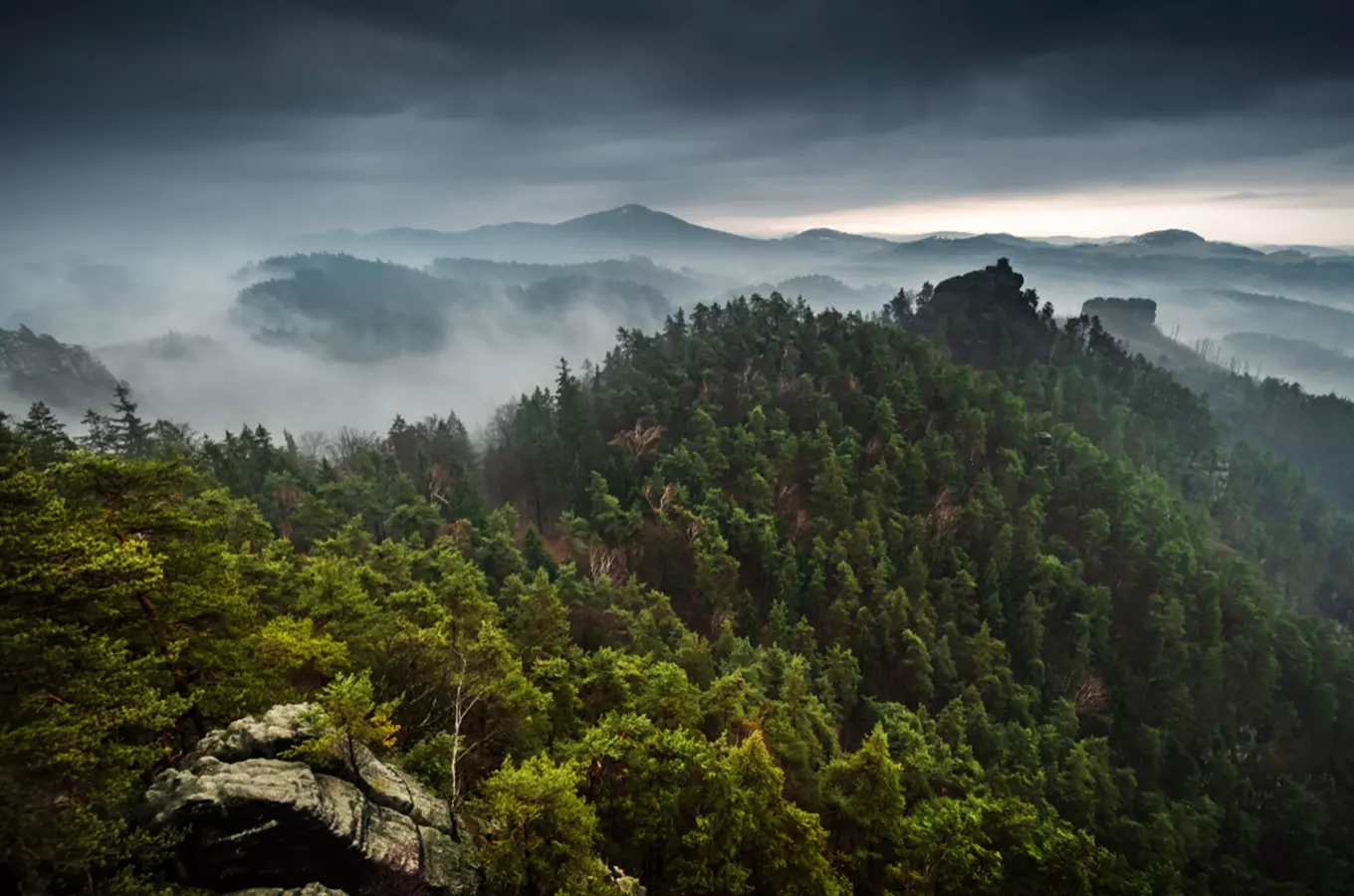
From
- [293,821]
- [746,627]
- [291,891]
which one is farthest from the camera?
[746,627]

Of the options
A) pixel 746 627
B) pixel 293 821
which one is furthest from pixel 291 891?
pixel 746 627

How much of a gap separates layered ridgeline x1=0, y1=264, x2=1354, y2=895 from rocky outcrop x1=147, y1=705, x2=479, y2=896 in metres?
0.90

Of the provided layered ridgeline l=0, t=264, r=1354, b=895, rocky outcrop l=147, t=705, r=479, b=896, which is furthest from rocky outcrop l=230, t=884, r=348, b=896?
layered ridgeline l=0, t=264, r=1354, b=895

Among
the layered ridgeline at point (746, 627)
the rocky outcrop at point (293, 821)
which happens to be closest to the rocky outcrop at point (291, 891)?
the rocky outcrop at point (293, 821)

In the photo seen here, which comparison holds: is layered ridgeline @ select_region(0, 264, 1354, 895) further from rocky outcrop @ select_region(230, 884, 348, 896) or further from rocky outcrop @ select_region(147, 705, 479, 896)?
rocky outcrop @ select_region(230, 884, 348, 896)

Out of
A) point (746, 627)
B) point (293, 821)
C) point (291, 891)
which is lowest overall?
point (746, 627)

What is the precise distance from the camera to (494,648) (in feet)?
78.2

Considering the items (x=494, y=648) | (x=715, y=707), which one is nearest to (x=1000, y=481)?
(x=715, y=707)

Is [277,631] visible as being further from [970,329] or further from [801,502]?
[970,329]

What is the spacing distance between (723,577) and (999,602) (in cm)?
2762

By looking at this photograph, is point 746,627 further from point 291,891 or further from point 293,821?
point 291,891

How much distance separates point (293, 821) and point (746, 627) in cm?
4204

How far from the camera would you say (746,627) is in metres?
53.8

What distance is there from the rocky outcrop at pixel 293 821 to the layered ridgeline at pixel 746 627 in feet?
2.96
